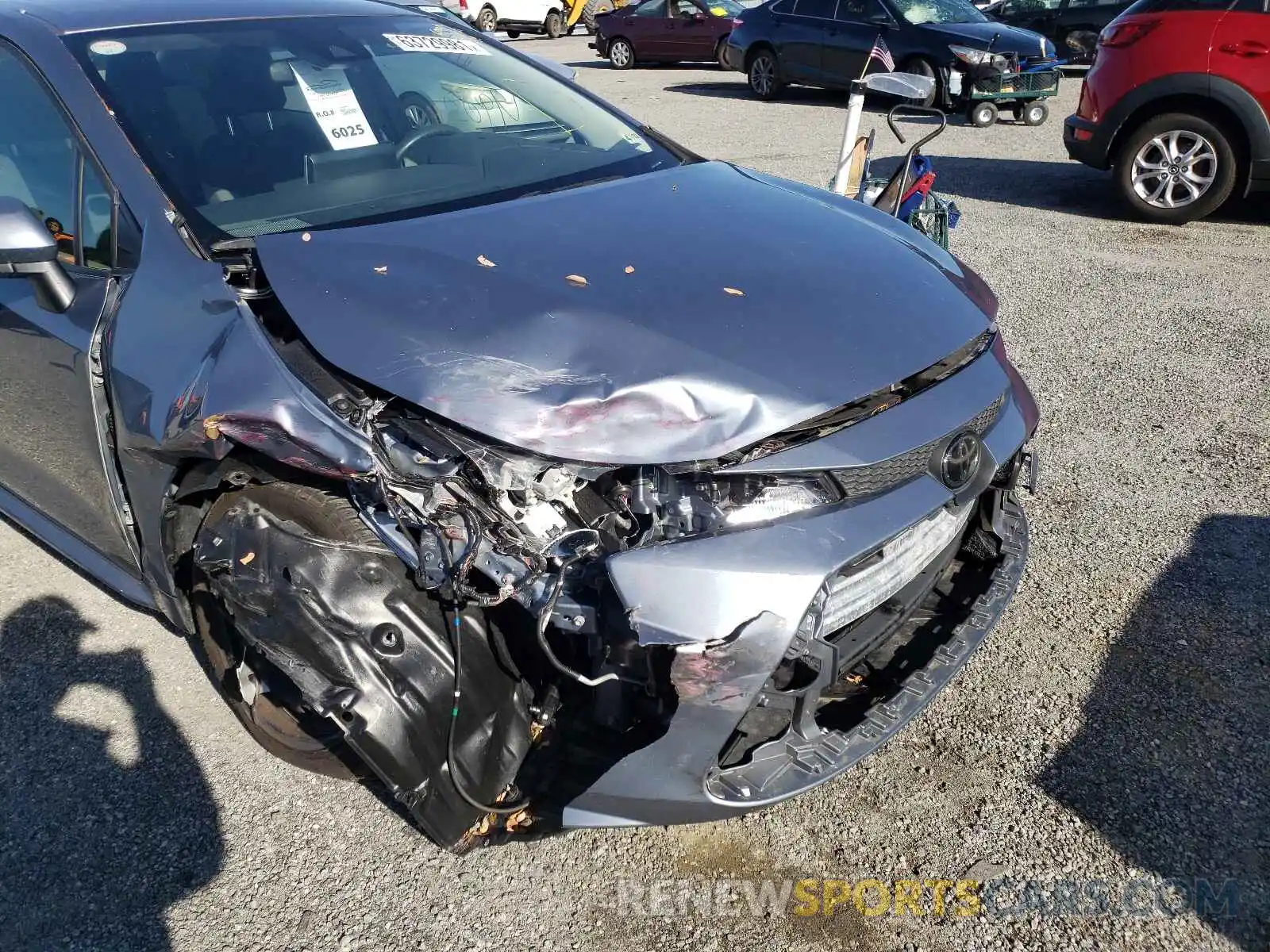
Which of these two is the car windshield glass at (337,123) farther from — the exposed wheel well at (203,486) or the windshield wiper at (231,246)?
the exposed wheel well at (203,486)

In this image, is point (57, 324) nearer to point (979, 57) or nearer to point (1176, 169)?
point (1176, 169)

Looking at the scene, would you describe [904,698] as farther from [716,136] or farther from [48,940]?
[716,136]

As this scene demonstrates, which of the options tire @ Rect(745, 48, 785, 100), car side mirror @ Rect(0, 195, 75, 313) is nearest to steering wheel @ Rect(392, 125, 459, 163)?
car side mirror @ Rect(0, 195, 75, 313)

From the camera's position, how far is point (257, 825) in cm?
252

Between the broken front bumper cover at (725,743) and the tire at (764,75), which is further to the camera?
the tire at (764,75)

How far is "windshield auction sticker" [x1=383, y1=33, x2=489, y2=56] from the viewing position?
3.50 m

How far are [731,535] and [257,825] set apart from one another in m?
1.48

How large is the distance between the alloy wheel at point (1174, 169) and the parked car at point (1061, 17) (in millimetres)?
7882

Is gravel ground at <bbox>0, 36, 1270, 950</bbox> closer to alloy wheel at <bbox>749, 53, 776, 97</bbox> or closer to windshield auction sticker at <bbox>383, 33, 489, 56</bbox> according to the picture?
windshield auction sticker at <bbox>383, 33, 489, 56</bbox>

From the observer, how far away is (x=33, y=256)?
2.48 metres

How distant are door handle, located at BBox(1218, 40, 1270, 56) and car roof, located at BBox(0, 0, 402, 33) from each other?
5.93 m

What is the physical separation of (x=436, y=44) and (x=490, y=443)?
220 centimetres

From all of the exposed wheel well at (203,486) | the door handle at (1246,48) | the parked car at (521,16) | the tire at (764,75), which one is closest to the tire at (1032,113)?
the tire at (764,75)

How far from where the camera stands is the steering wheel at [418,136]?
3.12 meters
